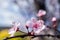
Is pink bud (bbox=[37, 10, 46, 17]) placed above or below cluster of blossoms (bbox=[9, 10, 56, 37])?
above

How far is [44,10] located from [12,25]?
0.84ft

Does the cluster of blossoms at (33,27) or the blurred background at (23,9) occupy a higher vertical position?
the blurred background at (23,9)

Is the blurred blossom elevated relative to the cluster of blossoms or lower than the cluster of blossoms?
elevated

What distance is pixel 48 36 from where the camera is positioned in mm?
1083

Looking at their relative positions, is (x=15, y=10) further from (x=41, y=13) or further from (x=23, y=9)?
(x=41, y=13)

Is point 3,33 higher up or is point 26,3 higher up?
point 26,3

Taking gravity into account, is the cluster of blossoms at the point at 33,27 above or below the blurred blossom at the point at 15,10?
below

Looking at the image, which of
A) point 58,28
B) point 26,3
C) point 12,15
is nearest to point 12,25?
point 12,15

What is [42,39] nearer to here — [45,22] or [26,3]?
[45,22]

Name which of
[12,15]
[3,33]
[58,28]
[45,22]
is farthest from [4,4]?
[58,28]

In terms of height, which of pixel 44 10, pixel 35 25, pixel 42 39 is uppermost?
pixel 44 10

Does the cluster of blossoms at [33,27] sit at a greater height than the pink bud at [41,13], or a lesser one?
lesser

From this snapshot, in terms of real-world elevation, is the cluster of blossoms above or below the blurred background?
below

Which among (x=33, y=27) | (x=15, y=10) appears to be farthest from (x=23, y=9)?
(x=33, y=27)
